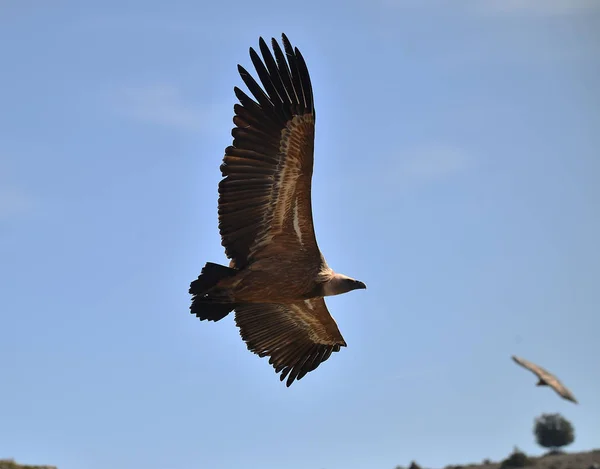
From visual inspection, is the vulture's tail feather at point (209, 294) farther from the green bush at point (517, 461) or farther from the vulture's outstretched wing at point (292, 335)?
the green bush at point (517, 461)

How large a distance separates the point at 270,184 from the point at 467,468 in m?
39.1

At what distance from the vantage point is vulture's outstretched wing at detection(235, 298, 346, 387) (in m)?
20.5

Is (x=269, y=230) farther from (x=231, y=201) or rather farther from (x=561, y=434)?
(x=561, y=434)

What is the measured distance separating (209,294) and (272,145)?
8.15 feet

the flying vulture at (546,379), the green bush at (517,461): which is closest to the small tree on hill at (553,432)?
the green bush at (517,461)

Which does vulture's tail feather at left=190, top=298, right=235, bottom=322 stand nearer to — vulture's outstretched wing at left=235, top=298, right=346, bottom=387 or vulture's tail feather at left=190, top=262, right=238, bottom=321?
vulture's tail feather at left=190, top=262, right=238, bottom=321

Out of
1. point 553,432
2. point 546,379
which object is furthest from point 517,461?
point 546,379

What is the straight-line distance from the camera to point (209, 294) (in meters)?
18.6

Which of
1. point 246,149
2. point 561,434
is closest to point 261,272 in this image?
point 246,149

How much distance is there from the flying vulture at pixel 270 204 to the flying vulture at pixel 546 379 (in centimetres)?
355

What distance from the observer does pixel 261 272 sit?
18.8m

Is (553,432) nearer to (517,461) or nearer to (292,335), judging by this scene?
(517,461)

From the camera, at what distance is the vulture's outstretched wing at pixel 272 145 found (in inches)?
712

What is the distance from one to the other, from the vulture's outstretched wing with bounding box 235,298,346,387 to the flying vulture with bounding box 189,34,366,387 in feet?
2.50
